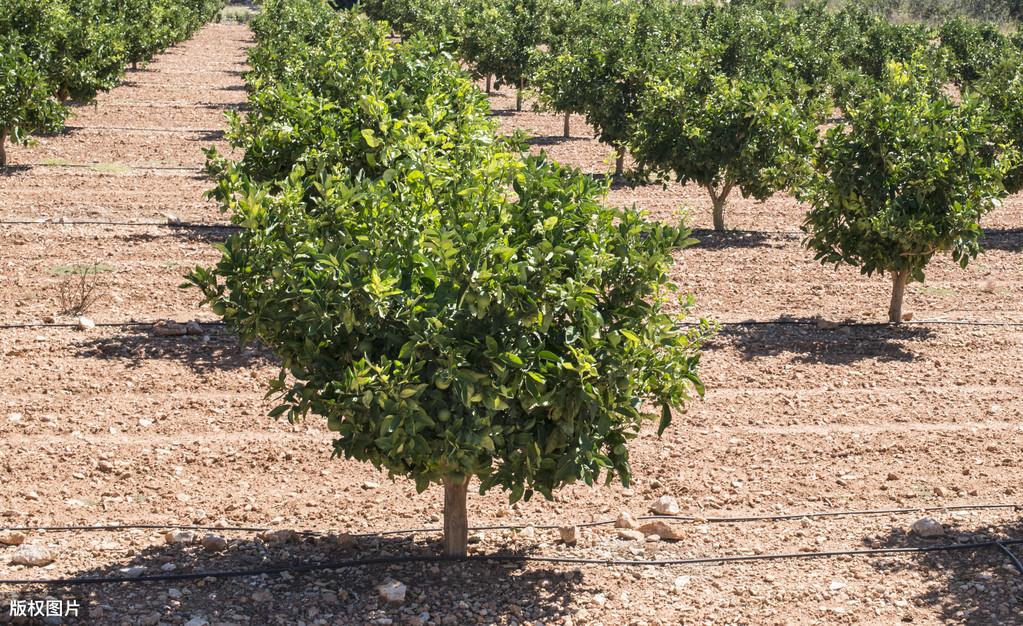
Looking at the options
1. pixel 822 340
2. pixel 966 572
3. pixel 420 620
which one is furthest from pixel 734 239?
pixel 420 620

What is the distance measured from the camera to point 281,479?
777 cm

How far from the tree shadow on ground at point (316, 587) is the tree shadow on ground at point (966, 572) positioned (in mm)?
1911

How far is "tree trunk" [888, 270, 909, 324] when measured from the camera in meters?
11.3

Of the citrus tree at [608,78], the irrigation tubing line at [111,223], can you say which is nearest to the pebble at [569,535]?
the irrigation tubing line at [111,223]

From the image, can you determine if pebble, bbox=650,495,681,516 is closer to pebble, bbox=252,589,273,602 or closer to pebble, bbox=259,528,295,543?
pebble, bbox=259,528,295,543

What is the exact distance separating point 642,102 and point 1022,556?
1018 centimetres

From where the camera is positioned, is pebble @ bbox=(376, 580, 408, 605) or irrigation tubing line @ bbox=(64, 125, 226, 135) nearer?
pebble @ bbox=(376, 580, 408, 605)

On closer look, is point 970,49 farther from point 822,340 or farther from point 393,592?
point 393,592

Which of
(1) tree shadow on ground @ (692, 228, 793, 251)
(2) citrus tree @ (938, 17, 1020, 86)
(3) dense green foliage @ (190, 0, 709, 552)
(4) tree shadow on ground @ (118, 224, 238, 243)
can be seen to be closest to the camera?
(3) dense green foliage @ (190, 0, 709, 552)

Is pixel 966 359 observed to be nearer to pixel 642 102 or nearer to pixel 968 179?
pixel 968 179

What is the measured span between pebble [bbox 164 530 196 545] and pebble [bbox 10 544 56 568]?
0.65 meters

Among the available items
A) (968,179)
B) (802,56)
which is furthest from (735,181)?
(802,56)

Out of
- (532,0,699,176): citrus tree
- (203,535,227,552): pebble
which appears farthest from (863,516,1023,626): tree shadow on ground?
(532,0,699,176): citrus tree

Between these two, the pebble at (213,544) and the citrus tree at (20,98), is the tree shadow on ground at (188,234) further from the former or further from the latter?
the pebble at (213,544)
